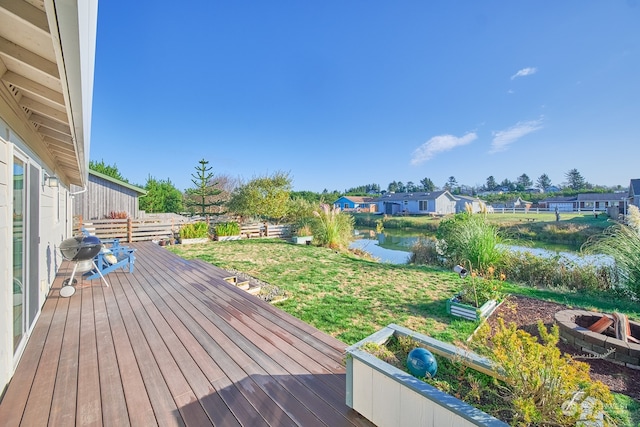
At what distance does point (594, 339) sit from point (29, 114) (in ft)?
20.3

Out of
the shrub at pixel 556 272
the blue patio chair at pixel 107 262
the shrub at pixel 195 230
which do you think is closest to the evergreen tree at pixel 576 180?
the shrub at pixel 556 272

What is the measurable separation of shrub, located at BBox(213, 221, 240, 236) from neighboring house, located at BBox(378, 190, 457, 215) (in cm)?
2331

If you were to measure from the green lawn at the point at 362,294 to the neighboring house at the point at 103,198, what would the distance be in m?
6.99

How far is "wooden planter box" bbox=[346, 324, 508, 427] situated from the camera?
112cm

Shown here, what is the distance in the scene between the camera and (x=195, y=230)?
34.7 ft

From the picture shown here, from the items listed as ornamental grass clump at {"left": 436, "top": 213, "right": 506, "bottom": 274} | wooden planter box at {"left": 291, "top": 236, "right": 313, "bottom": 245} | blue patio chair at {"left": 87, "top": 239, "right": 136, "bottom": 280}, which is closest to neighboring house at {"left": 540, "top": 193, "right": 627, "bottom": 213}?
ornamental grass clump at {"left": 436, "top": 213, "right": 506, "bottom": 274}

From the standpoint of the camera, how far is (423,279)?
5.36 meters

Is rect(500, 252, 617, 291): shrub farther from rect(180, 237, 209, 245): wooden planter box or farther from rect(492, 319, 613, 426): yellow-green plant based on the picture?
rect(180, 237, 209, 245): wooden planter box

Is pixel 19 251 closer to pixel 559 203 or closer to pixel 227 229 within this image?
pixel 227 229

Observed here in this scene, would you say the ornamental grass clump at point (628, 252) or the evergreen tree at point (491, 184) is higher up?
the evergreen tree at point (491, 184)

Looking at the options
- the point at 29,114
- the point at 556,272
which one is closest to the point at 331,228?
the point at 556,272

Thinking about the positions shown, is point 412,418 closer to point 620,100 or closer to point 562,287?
point 562,287

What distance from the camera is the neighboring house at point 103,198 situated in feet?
35.7

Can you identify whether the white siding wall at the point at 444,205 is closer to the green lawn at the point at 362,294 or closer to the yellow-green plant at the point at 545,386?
the green lawn at the point at 362,294
